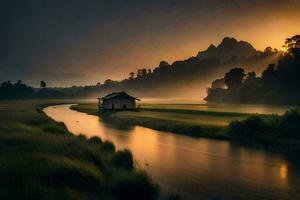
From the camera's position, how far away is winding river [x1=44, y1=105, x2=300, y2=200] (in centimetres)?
2166

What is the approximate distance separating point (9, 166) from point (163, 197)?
8.63 m

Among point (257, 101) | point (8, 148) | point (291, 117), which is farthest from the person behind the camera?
point (257, 101)

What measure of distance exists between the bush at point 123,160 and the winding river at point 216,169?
1.62m

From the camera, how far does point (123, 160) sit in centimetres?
2708

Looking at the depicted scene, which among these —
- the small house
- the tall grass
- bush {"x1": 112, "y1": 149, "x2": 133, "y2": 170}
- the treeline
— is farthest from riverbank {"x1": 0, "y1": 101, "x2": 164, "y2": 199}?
the treeline

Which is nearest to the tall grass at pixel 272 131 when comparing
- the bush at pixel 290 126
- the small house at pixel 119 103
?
the bush at pixel 290 126

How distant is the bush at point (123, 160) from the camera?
26.5 meters

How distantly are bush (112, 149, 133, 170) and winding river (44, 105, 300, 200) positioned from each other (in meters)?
1.62

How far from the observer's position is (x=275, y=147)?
3978cm

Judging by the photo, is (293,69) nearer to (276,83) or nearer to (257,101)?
(276,83)

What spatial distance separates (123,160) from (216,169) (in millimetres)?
8077

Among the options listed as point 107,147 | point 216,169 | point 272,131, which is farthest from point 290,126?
point 107,147

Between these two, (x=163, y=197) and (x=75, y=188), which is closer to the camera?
(x=75, y=188)

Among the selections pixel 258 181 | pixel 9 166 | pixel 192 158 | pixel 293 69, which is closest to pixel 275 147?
pixel 192 158
